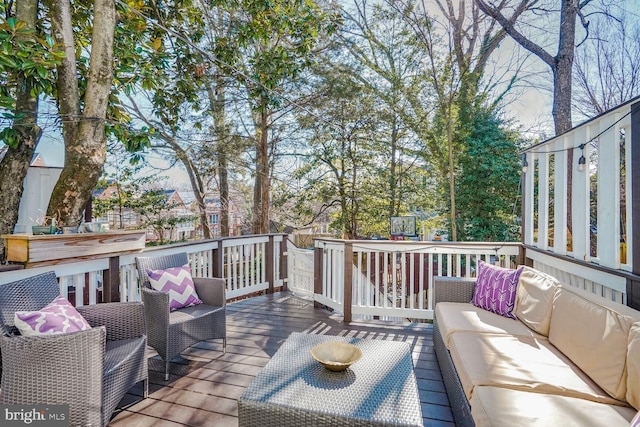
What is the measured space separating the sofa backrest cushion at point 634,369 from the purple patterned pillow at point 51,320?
287 cm

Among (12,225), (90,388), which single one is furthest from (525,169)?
(12,225)

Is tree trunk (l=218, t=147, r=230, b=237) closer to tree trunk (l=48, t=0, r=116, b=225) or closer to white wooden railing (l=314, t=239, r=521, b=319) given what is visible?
white wooden railing (l=314, t=239, r=521, b=319)

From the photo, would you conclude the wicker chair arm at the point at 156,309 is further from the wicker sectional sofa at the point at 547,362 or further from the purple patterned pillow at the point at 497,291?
the purple patterned pillow at the point at 497,291

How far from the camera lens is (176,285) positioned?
300 cm

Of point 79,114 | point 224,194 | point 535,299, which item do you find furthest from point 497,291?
point 224,194

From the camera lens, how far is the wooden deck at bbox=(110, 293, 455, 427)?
7.00 ft

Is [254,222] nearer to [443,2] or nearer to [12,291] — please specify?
[12,291]

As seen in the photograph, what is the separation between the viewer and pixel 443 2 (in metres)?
8.17

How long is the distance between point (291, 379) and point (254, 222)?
6729mm

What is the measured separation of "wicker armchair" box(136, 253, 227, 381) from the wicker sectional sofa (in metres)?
1.98

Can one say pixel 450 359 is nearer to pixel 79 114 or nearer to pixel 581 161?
pixel 581 161

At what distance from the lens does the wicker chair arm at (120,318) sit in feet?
7.44

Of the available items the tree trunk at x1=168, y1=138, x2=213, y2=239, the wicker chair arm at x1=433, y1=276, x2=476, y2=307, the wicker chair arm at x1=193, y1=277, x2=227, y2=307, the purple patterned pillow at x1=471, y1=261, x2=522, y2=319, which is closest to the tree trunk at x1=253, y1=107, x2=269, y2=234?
the tree trunk at x1=168, y1=138, x2=213, y2=239

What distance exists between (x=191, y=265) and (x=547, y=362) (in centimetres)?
379
